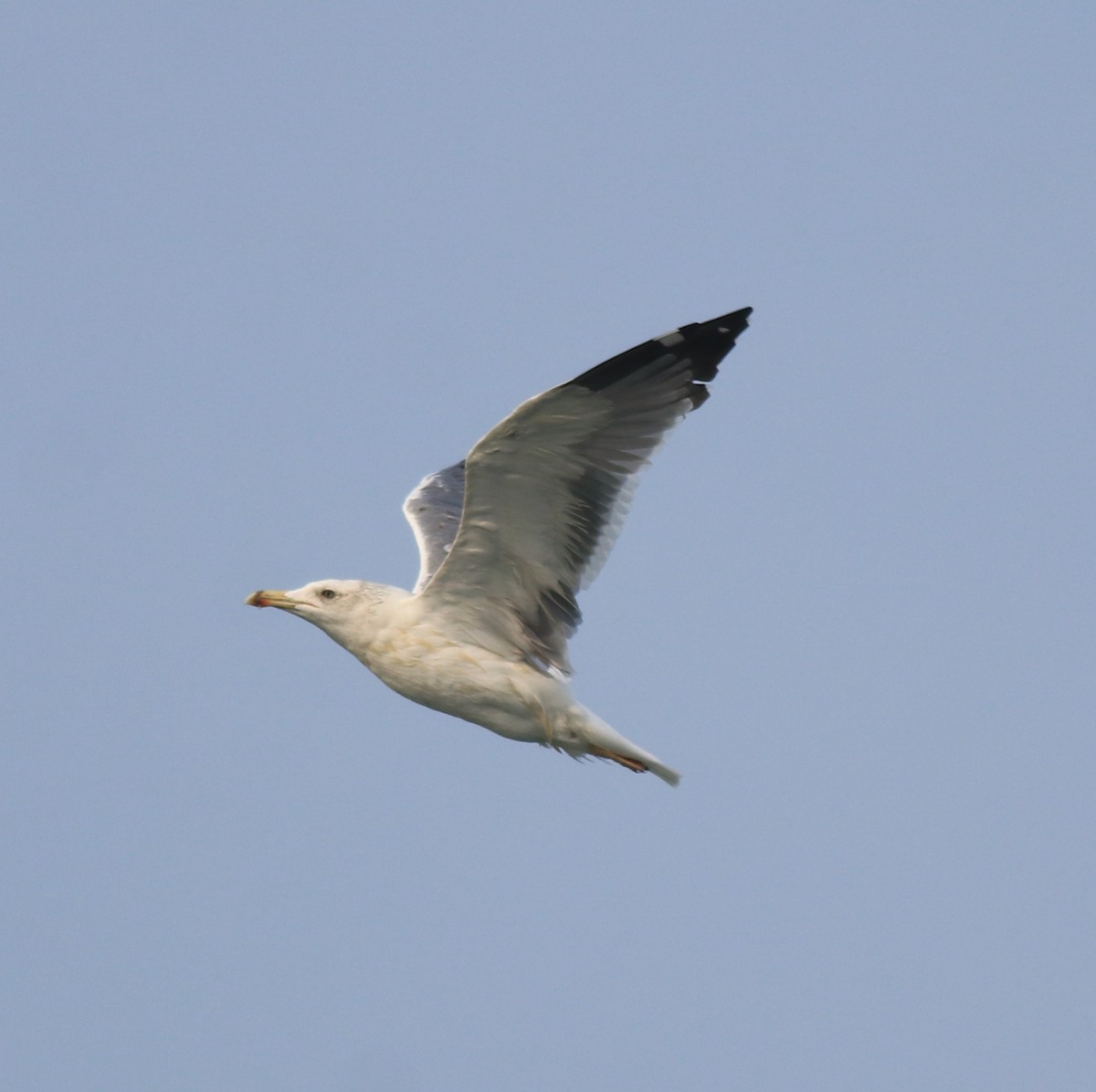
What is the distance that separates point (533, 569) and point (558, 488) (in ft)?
2.28

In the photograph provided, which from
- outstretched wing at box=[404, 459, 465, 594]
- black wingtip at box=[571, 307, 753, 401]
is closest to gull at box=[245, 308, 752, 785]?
black wingtip at box=[571, 307, 753, 401]

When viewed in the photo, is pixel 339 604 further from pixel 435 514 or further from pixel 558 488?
pixel 435 514

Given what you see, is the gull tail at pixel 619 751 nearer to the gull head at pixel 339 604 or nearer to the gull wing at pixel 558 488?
the gull wing at pixel 558 488

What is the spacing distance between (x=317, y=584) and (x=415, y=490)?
102 inches

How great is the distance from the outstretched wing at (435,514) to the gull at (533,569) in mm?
807

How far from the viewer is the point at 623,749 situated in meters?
11.3

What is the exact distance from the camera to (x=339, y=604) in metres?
11.8

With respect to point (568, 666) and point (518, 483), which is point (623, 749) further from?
point (518, 483)

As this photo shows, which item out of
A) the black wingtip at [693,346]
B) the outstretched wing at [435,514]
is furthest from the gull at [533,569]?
the outstretched wing at [435,514]

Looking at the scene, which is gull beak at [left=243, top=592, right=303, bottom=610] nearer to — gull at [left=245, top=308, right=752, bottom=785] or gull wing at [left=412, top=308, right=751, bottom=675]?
gull at [left=245, top=308, right=752, bottom=785]

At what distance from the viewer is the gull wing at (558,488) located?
1053 cm

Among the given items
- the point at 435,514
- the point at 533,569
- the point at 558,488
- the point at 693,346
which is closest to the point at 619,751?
the point at 533,569

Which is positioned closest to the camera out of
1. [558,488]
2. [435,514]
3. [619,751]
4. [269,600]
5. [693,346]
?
[693,346]

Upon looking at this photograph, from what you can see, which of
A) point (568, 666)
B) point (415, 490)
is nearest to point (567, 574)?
point (568, 666)
